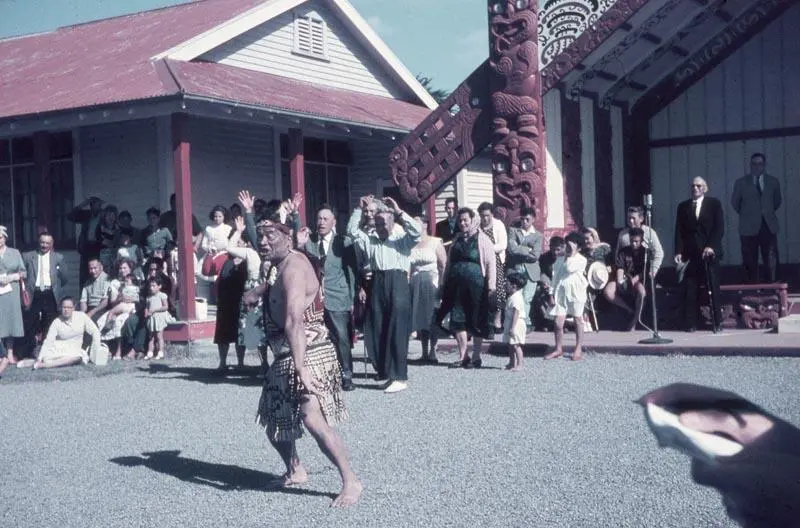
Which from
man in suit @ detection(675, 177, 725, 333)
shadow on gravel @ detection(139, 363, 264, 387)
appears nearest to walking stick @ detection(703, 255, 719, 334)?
man in suit @ detection(675, 177, 725, 333)

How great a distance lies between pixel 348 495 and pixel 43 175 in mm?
11333

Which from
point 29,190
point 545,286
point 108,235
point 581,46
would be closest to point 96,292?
point 108,235

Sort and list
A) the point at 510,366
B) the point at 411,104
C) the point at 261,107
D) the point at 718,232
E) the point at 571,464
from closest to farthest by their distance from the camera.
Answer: the point at 571,464, the point at 510,366, the point at 718,232, the point at 261,107, the point at 411,104

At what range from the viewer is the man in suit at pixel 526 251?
1273cm

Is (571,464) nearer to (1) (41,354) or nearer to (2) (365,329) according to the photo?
(2) (365,329)

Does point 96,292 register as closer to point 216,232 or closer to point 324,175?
point 216,232

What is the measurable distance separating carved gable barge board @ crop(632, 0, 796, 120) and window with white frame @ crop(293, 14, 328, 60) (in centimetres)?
573

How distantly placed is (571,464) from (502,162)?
24.8 ft

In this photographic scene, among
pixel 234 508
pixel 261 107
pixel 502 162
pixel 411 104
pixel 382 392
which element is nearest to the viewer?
pixel 234 508

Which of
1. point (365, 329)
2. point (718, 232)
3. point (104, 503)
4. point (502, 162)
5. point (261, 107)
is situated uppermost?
point (261, 107)

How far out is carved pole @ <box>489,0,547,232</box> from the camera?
13.2m

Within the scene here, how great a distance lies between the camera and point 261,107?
14.7 metres

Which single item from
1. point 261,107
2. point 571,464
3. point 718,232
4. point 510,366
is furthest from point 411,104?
point 571,464

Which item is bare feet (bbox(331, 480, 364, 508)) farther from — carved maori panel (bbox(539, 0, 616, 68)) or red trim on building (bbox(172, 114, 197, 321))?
carved maori panel (bbox(539, 0, 616, 68))
